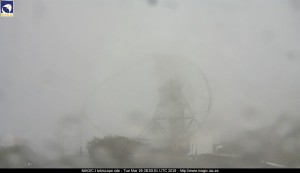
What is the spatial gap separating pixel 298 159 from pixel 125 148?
30.3 metres

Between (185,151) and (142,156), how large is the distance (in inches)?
778

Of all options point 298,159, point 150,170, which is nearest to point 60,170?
point 150,170

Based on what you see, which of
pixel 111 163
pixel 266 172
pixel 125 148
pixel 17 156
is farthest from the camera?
pixel 17 156

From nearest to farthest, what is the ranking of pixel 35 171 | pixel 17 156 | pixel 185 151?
pixel 35 171, pixel 17 156, pixel 185 151

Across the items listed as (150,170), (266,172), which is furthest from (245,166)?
(150,170)

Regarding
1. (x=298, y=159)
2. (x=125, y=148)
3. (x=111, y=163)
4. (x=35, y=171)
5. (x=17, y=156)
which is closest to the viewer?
(x=35, y=171)

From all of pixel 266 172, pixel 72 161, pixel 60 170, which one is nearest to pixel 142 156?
pixel 72 161

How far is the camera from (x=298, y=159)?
59.5 meters

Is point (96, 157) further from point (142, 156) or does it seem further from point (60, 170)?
point (60, 170)

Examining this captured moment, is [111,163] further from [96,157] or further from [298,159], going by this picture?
[298,159]

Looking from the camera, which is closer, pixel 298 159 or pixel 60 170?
pixel 60 170

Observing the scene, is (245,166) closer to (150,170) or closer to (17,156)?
(150,170)

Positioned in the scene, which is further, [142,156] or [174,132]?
[174,132]

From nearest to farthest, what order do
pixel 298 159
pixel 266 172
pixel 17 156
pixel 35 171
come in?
pixel 266 172 < pixel 35 171 < pixel 298 159 < pixel 17 156
